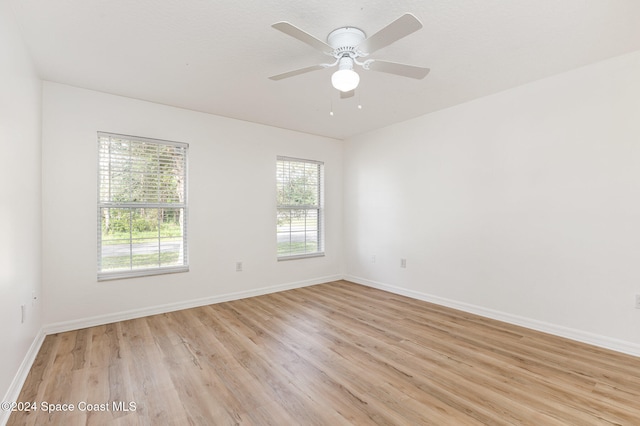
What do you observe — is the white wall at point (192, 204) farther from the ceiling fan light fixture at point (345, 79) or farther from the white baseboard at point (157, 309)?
the ceiling fan light fixture at point (345, 79)

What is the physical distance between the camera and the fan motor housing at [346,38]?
213cm

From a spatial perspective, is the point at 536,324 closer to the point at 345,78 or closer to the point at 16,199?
the point at 345,78

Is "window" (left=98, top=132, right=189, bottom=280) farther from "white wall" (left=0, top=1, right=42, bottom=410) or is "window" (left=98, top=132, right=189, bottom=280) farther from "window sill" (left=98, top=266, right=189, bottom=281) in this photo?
"white wall" (left=0, top=1, right=42, bottom=410)

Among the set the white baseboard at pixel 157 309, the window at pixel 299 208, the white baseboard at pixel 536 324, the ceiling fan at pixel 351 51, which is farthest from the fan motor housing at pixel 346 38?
the white baseboard at pixel 157 309

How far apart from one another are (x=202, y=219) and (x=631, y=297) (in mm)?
4458

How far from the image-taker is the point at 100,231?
3.32m

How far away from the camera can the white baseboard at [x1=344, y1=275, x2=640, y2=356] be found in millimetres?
2578

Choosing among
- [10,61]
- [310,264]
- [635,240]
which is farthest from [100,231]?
[635,240]

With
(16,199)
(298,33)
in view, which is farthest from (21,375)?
(298,33)

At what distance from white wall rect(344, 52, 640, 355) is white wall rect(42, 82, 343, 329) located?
1.59 meters

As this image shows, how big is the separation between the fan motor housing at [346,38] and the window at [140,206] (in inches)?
98.9

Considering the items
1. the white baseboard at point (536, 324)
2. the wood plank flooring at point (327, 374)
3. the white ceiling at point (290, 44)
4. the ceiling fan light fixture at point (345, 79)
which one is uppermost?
the white ceiling at point (290, 44)

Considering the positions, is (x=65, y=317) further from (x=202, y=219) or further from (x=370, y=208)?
(x=370, y=208)

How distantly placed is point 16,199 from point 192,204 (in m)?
1.83
